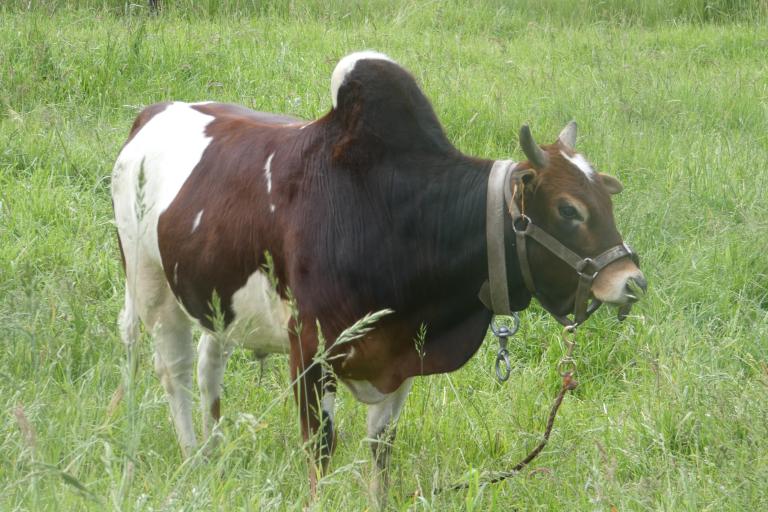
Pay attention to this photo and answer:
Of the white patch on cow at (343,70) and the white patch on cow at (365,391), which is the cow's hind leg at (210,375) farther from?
the white patch on cow at (343,70)

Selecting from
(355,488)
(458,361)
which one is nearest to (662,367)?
(458,361)

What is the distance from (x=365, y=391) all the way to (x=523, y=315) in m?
1.56

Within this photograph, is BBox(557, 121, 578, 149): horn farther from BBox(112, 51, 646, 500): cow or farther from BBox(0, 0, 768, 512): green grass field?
BBox(0, 0, 768, 512): green grass field

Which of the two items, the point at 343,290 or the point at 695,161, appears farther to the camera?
the point at 695,161

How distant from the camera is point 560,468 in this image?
3910 mm

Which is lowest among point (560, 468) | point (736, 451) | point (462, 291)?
point (560, 468)

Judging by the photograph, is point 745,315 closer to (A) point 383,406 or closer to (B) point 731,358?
(B) point 731,358

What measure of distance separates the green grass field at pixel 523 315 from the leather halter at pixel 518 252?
502 mm

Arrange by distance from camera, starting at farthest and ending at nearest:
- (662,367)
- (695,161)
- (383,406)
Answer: (695,161) → (662,367) → (383,406)

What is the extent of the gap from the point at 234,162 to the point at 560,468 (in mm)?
1515

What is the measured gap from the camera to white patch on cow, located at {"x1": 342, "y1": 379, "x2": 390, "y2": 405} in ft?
11.9

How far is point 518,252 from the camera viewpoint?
343 centimetres

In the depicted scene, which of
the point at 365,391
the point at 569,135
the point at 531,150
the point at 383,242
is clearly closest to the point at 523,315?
the point at 569,135

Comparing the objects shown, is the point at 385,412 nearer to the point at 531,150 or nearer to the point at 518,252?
the point at 518,252
